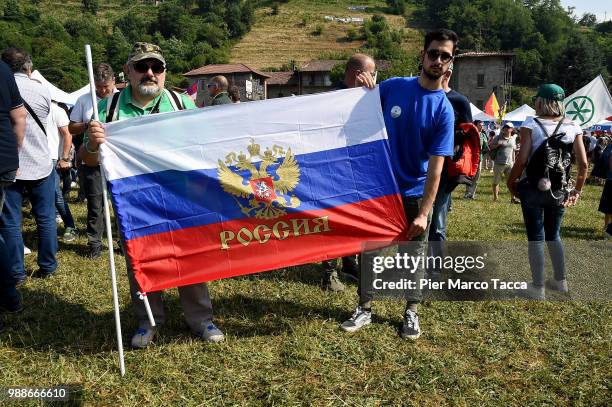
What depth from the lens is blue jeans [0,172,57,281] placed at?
3.99m

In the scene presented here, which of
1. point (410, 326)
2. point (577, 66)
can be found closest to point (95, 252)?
point (410, 326)

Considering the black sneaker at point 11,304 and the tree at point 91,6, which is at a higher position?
the tree at point 91,6

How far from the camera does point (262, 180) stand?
128 inches

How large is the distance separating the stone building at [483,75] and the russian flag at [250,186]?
81783 millimetres

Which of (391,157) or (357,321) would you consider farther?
(357,321)

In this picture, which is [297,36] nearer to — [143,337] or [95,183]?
[95,183]

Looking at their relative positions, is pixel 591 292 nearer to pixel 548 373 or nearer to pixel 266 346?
pixel 548 373

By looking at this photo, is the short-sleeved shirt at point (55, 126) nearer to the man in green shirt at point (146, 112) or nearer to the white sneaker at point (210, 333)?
the man in green shirt at point (146, 112)

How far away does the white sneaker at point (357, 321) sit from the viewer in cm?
356

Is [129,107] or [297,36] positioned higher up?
[297,36]

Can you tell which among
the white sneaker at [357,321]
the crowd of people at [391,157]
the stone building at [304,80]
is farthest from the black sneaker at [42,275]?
the stone building at [304,80]

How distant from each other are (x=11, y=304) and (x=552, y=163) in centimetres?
484

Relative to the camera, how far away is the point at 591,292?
4406mm

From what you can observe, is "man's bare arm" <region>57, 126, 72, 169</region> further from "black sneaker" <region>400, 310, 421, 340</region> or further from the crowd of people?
"black sneaker" <region>400, 310, 421, 340</region>
